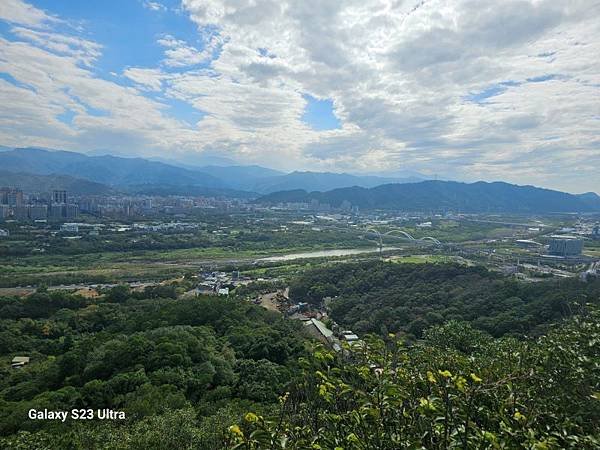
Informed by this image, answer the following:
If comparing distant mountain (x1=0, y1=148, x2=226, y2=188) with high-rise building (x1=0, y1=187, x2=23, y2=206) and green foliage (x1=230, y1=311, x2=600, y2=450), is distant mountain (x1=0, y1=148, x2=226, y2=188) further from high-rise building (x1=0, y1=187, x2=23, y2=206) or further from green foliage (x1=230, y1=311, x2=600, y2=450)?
green foliage (x1=230, y1=311, x2=600, y2=450)

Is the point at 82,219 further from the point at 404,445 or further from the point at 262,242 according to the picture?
the point at 404,445

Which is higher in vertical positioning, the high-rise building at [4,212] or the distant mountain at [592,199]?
the distant mountain at [592,199]

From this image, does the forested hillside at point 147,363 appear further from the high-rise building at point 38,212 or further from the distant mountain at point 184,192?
the distant mountain at point 184,192

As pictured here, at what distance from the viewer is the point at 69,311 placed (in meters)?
17.6

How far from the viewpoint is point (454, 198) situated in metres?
109

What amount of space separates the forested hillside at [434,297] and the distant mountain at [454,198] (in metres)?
77.0

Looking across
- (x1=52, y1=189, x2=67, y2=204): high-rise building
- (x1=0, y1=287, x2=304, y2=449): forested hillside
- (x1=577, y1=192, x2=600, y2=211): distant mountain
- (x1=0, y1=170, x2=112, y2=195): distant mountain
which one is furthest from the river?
(x1=577, y1=192, x2=600, y2=211): distant mountain

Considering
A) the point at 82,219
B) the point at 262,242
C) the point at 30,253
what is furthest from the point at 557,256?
the point at 82,219

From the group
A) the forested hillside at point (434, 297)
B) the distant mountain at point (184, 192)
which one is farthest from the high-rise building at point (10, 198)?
the distant mountain at point (184, 192)

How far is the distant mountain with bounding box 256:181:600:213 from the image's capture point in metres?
102

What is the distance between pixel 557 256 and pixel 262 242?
Answer: 30039 mm

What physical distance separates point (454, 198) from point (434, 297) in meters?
97.1

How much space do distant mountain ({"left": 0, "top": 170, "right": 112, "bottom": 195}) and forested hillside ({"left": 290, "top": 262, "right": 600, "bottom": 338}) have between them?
9074 centimetres

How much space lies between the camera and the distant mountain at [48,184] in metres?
93.9
